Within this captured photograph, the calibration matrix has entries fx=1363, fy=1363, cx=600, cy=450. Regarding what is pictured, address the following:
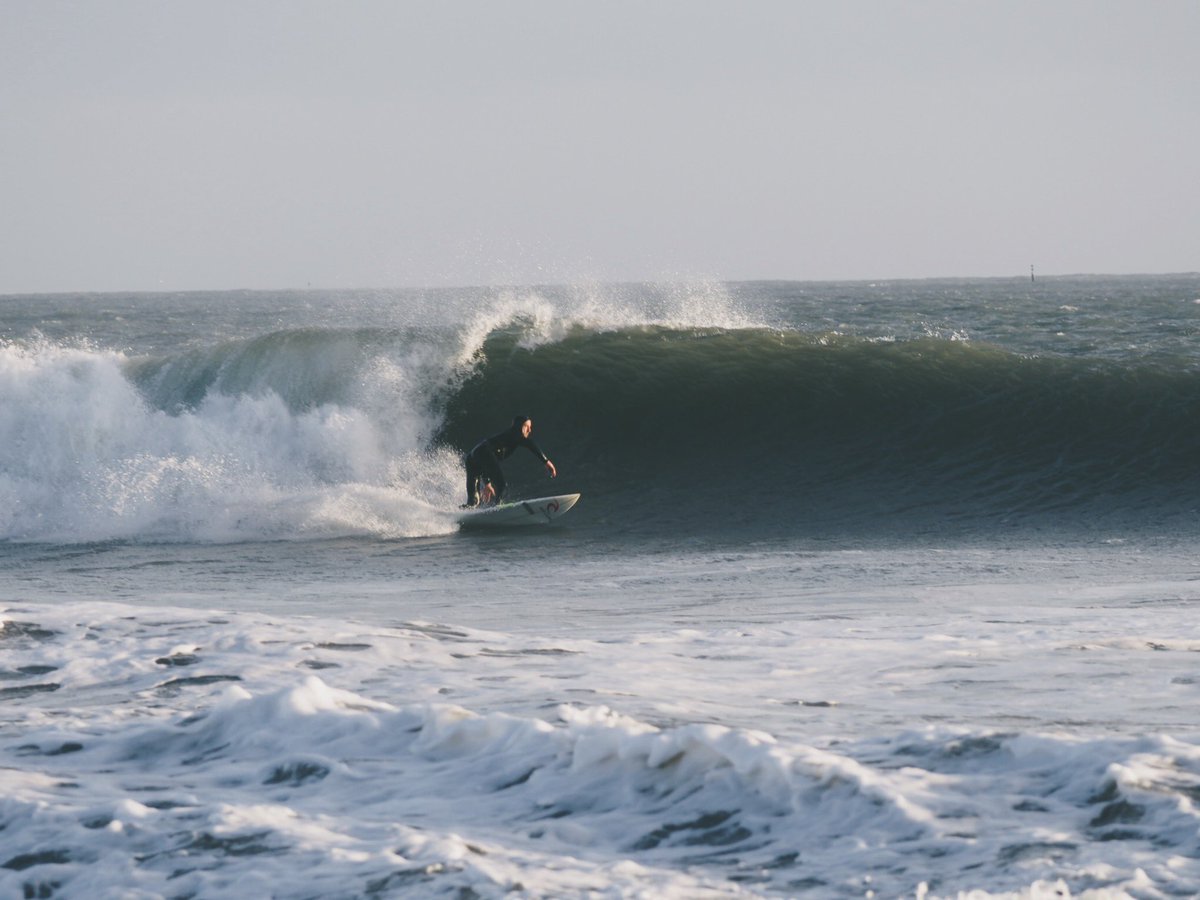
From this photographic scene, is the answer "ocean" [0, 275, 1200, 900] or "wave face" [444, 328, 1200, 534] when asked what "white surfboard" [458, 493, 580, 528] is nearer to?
"ocean" [0, 275, 1200, 900]

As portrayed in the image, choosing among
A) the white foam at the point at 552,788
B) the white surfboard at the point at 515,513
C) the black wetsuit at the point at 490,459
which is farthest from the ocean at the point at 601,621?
the black wetsuit at the point at 490,459

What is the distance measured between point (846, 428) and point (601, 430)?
3283 millimetres

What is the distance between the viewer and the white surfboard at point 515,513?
46.2 feet

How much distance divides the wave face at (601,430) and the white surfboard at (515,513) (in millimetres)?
311

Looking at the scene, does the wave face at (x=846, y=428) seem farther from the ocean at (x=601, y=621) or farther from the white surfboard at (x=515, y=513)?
the white surfboard at (x=515, y=513)

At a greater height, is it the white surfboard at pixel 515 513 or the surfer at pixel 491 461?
the surfer at pixel 491 461

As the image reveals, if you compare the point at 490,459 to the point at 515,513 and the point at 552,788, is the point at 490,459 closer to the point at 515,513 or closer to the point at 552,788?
the point at 515,513

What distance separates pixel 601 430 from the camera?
18531 mm

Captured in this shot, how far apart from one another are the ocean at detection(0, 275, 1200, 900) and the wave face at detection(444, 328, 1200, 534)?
74 millimetres

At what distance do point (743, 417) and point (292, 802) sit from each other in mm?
14530

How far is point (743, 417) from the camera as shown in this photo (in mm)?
18719

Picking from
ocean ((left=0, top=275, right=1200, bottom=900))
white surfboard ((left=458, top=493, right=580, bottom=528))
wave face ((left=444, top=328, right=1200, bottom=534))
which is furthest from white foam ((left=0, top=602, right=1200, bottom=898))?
wave face ((left=444, top=328, right=1200, bottom=534))

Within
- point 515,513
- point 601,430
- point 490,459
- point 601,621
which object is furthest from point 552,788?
point 601,430

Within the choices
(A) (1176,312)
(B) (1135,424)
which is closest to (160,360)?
(B) (1135,424)
